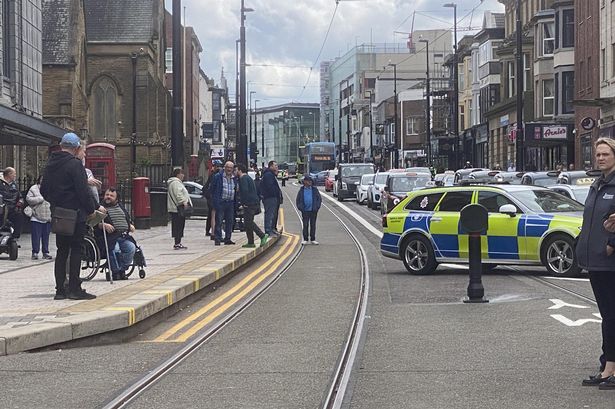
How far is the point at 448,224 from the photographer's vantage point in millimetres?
17703

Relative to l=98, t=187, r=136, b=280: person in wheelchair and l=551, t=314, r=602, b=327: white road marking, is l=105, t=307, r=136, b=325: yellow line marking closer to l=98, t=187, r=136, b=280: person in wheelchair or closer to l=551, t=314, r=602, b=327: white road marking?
l=98, t=187, r=136, b=280: person in wheelchair

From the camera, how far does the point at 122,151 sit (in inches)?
2566

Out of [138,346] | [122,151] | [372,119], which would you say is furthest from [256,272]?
[372,119]

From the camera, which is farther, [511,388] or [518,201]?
[518,201]

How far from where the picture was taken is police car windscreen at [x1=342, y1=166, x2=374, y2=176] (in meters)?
58.7

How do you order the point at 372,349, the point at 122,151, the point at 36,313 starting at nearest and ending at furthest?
1. the point at 372,349
2. the point at 36,313
3. the point at 122,151

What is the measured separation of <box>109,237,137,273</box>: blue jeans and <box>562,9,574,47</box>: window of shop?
4271 cm

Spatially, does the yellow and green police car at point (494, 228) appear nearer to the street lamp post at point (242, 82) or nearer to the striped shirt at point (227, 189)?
the striped shirt at point (227, 189)

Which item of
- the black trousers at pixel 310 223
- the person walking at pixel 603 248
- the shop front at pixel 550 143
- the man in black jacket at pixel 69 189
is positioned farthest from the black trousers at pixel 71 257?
the shop front at pixel 550 143

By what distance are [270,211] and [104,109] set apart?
132 feet

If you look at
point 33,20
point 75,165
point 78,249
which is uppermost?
point 33,20

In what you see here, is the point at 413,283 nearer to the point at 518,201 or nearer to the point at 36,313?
the point at 518,201

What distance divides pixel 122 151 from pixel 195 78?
44.8 metres

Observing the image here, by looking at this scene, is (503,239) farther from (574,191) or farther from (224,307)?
(224,307)
